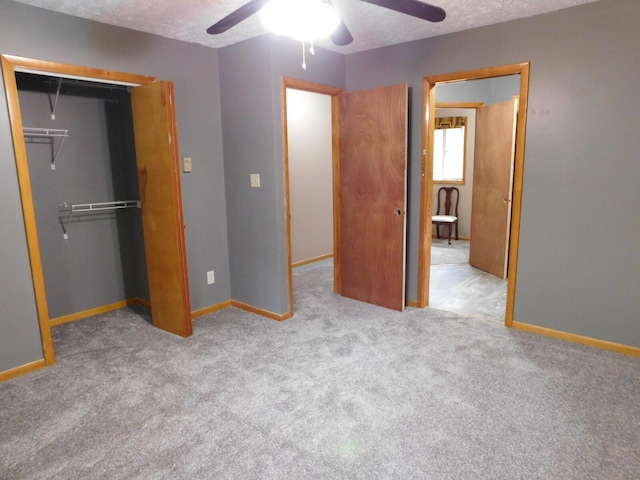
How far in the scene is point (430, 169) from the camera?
3.48m

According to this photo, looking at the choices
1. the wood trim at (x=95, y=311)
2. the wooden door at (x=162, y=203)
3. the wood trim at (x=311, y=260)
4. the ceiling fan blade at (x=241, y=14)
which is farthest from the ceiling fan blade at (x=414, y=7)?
the wood trim at (x=311, y=260)

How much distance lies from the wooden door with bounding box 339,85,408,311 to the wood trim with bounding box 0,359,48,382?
2.49 meters

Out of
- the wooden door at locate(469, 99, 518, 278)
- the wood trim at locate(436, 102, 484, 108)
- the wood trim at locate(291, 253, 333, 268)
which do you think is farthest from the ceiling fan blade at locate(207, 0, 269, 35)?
the wood trim at locate(436, 102, 484, 108)

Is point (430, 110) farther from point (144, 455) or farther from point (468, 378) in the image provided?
point (144, 455)

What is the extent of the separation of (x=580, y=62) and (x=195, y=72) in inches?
110

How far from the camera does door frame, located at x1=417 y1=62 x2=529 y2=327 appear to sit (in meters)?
2.93

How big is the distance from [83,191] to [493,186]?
412 cm

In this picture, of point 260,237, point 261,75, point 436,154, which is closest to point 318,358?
point 260,237

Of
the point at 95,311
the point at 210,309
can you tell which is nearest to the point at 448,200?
the point at 210,309

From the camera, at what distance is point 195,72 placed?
3305 mm

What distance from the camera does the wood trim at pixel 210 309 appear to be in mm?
3515

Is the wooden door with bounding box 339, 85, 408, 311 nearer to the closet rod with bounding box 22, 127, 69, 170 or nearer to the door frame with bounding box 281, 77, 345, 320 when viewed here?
the door frame with bounding box 281, 77, 345, 320

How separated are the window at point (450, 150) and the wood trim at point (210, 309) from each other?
430cm

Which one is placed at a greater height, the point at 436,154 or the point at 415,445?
the point at 436,154
